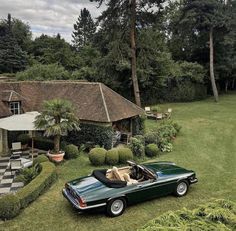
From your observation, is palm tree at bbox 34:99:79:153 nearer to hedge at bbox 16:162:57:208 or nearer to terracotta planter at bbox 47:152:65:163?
terracotta planter at bbox 47:152:65:163

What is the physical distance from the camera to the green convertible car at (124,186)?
11.5m

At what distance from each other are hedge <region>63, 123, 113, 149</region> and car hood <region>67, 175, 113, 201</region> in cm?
824

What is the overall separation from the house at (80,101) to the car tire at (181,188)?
810 cm

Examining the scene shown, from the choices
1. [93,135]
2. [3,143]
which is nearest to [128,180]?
[93,135]

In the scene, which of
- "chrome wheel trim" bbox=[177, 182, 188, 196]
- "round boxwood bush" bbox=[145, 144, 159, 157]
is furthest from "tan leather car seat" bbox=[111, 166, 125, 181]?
"round boxwood bush" bbox=[145, 144, 159, 157]

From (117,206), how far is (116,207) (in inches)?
2.1

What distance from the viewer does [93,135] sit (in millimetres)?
21109

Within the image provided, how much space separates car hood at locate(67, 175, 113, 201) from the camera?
11.4m

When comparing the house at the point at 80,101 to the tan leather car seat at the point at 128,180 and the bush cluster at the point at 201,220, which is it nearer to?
the tan leather car seat at the point at 128,180

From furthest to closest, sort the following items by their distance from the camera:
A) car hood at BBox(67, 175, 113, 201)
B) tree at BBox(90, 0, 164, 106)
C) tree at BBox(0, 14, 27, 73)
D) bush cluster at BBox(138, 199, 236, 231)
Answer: tree at BBox(0, 14, 27, 73) → tree at BBox(90, 0, 164, 106) → car hood at BBox(67, 175, 113, 201) → bush cluster at BBox(138, 199, 236, 231)

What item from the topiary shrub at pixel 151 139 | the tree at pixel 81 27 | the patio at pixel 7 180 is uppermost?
the tree at pixel 81 27

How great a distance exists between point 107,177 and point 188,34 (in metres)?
33.8

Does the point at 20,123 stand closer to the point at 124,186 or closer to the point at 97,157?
the point at 97,157

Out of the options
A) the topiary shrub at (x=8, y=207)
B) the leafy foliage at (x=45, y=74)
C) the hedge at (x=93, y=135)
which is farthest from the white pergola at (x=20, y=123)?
the leafy foliage at (x=45, y=74)
